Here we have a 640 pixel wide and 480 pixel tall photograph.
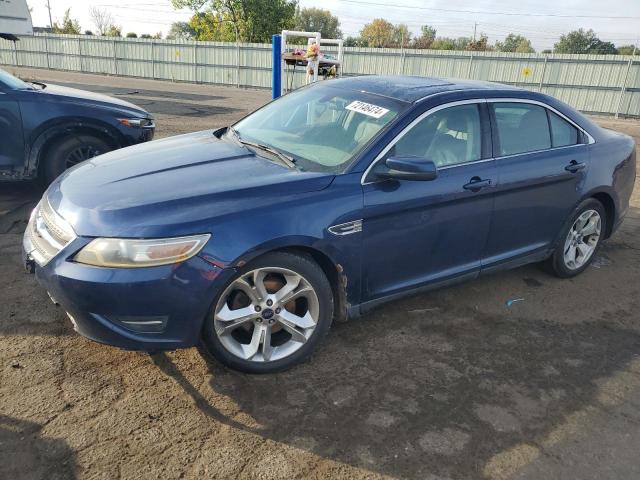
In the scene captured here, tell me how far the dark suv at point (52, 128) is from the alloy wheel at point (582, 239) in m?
4.67

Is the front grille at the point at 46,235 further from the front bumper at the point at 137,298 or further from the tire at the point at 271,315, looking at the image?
the tire at the point at 271,315

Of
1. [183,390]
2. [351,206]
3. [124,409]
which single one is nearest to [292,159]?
[351,206]

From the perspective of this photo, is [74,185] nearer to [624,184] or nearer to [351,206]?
[351,206]

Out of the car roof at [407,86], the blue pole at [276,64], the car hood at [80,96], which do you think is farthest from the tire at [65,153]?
the blue pole at [276,64]

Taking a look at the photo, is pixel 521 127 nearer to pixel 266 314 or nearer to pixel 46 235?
pixel 266 314

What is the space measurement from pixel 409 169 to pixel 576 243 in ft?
7.71

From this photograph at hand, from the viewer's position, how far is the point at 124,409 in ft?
9.04

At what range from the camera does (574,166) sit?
4250 millimetres

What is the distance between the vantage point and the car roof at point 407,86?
3717mm

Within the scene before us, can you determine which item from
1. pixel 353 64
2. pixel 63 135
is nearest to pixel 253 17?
pixel 353 64

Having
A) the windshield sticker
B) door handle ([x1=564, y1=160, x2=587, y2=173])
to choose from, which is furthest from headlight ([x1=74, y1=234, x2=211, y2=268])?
door handle ([x1=564, y1=160, x2=587, y2=173])

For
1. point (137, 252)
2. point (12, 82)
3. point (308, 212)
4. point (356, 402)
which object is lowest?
point (356, 402)

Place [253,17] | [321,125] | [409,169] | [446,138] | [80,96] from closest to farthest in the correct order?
[409,169] < [446,138] < [321,125] < [80,96] < [253,17]

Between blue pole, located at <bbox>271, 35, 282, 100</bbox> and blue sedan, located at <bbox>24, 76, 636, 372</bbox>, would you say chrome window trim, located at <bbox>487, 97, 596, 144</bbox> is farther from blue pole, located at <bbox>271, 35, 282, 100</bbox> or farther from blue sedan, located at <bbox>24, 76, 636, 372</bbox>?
blue pole, located at <bbox>271, 35, 282, 100</bbox>
